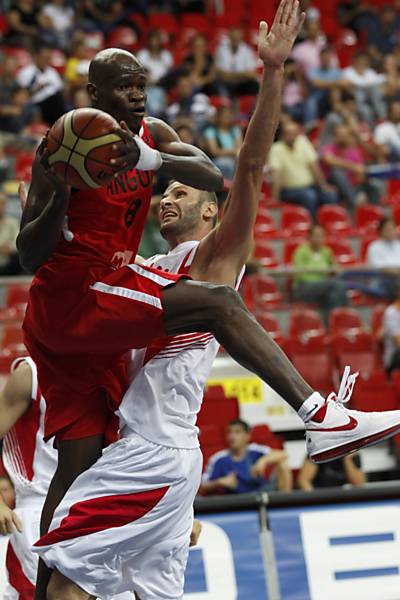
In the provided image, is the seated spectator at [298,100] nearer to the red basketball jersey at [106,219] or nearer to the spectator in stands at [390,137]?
the spectator in stands at [390,137]

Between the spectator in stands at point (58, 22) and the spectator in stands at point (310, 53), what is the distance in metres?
3.47

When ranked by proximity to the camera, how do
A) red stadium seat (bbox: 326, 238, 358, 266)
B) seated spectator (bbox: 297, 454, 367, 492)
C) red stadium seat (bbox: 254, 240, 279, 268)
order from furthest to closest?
red stadium seat (bbox: 326, 238, 358, 266)
red stadium seat (bbox: 254, 240, 279, 268)
seated spectator (bbox: 297, 454, 367, 492)

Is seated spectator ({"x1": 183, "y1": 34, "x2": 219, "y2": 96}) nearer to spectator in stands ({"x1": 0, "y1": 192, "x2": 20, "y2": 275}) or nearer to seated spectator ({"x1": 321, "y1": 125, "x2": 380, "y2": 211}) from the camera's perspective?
seated spectator ({"x1": 321, "y1": 125, "x2": 380, "y2": 211})

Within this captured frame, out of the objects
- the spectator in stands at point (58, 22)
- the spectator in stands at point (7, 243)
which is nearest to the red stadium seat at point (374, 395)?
the spectator in stands at point (7, 243)

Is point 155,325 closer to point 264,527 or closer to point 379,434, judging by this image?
point 379,434

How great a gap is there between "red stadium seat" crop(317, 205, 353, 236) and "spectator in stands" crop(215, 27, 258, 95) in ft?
12.0

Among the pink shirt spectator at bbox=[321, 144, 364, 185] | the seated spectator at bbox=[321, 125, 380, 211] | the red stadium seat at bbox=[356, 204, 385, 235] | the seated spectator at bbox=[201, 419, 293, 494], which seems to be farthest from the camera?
the pink shirt spectator at bbox=[321, 144, 364, 185]

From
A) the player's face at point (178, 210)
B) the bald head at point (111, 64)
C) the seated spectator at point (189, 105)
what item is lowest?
the player's face at point (178, 210)

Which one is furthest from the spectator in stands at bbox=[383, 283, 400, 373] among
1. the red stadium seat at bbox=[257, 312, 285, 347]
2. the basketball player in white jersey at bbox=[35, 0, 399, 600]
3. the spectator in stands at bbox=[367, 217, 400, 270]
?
the basketball player in white jersey at bbox=[35, 0, 399, 600]

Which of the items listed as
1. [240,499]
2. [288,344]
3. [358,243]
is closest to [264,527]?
[240,499]

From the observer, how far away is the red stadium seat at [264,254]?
11.7 meters

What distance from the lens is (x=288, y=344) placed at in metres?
10.1

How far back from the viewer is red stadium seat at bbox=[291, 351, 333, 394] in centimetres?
1000

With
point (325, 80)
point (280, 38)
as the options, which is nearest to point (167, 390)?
point (280, 38)
